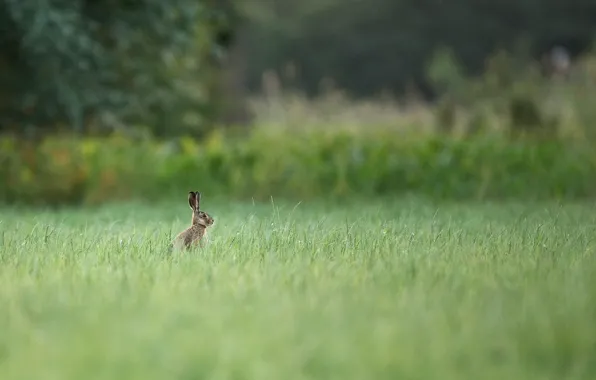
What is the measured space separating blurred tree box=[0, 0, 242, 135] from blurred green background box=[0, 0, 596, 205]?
3cm

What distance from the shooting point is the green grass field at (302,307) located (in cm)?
349

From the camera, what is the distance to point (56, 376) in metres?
3.35

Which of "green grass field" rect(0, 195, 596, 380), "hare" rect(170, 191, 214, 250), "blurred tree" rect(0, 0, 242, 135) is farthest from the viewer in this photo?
"blurred tree" rect(0, 0, 242, 135)

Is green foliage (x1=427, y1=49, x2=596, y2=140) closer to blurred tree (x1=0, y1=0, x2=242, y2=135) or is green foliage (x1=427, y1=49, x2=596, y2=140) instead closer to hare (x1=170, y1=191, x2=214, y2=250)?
blurred tree (x1=0, y1=0, x2=242, y2=135)

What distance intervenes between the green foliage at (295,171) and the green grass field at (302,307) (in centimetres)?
633

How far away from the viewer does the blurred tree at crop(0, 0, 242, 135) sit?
14227 millimetres

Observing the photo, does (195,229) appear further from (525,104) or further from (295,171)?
(525,104)

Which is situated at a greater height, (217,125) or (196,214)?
(217,125)

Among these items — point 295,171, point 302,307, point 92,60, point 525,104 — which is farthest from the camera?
point 525,104

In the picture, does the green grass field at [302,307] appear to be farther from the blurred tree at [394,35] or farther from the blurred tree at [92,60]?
the blurred tree at [394,35]

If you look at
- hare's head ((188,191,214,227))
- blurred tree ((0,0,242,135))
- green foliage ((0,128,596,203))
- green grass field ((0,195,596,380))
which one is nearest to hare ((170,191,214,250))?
hare's head ((188,191,214,227))

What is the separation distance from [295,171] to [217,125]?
9.31 metres

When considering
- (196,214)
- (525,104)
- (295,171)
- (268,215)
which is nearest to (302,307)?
(196,214)

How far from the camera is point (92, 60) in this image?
1564 cm
